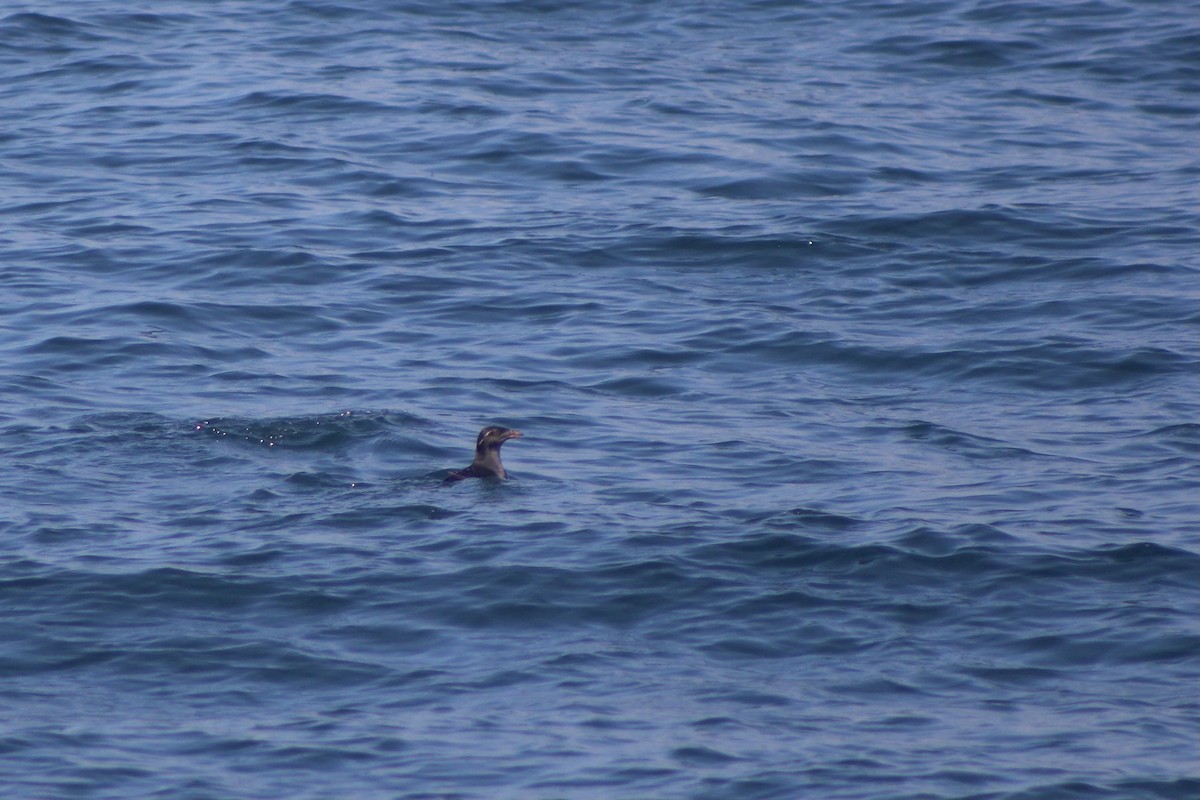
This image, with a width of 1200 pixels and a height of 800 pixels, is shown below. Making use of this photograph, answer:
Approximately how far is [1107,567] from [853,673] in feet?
7.01

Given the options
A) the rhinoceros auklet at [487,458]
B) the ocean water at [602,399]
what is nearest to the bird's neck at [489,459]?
the rhinoceros auklet at [487,458]

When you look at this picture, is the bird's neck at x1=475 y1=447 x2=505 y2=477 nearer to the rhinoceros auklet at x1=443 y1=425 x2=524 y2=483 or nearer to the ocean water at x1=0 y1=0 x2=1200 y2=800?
the rhinoceros auklet at x1=443 y1=425 x2=524 y2=483

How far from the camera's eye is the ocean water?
843 cm

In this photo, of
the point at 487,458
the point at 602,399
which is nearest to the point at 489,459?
the point at 487,458

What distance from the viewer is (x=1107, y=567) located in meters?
10.2

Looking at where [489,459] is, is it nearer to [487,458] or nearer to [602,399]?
[487,458]

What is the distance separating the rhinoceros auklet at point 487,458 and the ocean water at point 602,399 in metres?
0.14

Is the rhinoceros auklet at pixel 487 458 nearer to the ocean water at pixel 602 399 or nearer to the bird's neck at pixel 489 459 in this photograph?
the bird's neck at pixel 489 459

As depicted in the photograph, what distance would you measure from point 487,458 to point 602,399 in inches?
78.1

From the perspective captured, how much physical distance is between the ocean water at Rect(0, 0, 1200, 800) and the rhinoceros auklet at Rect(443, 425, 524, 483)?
14 cm

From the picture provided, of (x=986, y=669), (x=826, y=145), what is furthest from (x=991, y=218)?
(x=986, y=669)

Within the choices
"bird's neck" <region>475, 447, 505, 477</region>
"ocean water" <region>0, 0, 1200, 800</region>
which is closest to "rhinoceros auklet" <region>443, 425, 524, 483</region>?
"bird's neck" <region>475, 447, 505, 477</region>

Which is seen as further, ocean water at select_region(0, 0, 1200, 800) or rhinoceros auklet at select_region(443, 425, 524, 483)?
rhinoceros auklet at select_region(443, 425, 524, 483)

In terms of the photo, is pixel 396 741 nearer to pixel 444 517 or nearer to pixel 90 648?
pixel 90 648
